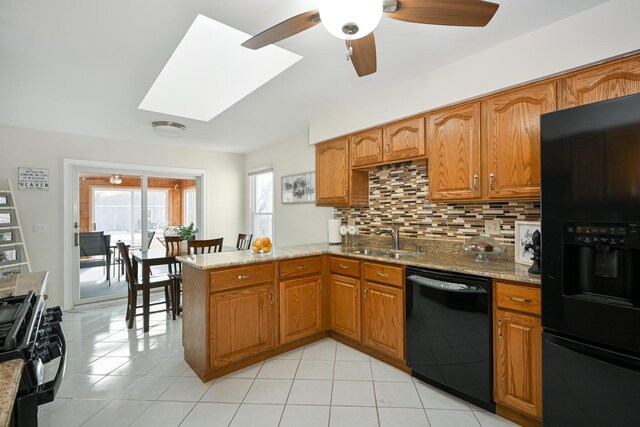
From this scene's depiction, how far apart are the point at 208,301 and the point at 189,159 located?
3.45 meters

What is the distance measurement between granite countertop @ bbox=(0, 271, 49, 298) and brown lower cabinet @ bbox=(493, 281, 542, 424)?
2.52 metres

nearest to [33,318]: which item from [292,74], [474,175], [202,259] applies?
[202,259]

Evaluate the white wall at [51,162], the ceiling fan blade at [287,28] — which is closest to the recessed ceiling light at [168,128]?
the white wall at [51,162]

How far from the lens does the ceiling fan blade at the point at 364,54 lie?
60.4 inches

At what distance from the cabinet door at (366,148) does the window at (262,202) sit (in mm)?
2138

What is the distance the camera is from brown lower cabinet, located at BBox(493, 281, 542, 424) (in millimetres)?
1688

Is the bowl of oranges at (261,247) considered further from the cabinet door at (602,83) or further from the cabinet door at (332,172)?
the cabinet door at (602,83)

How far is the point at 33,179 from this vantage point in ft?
12.4

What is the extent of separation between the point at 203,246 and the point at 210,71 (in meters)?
1.75

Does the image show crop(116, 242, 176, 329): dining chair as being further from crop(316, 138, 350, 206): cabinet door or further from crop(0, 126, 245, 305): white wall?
crop(316, 138, 350, 206): cabinet door

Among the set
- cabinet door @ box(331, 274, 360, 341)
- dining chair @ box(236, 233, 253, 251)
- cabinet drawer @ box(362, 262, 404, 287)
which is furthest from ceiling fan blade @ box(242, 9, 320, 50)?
dining chair @ box(236, 233, 253, 251)

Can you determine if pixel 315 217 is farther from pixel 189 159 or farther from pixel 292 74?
pixel 189 159

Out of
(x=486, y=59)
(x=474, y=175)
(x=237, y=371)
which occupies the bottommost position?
(x=237, y=371)

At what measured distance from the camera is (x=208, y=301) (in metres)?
2.23
